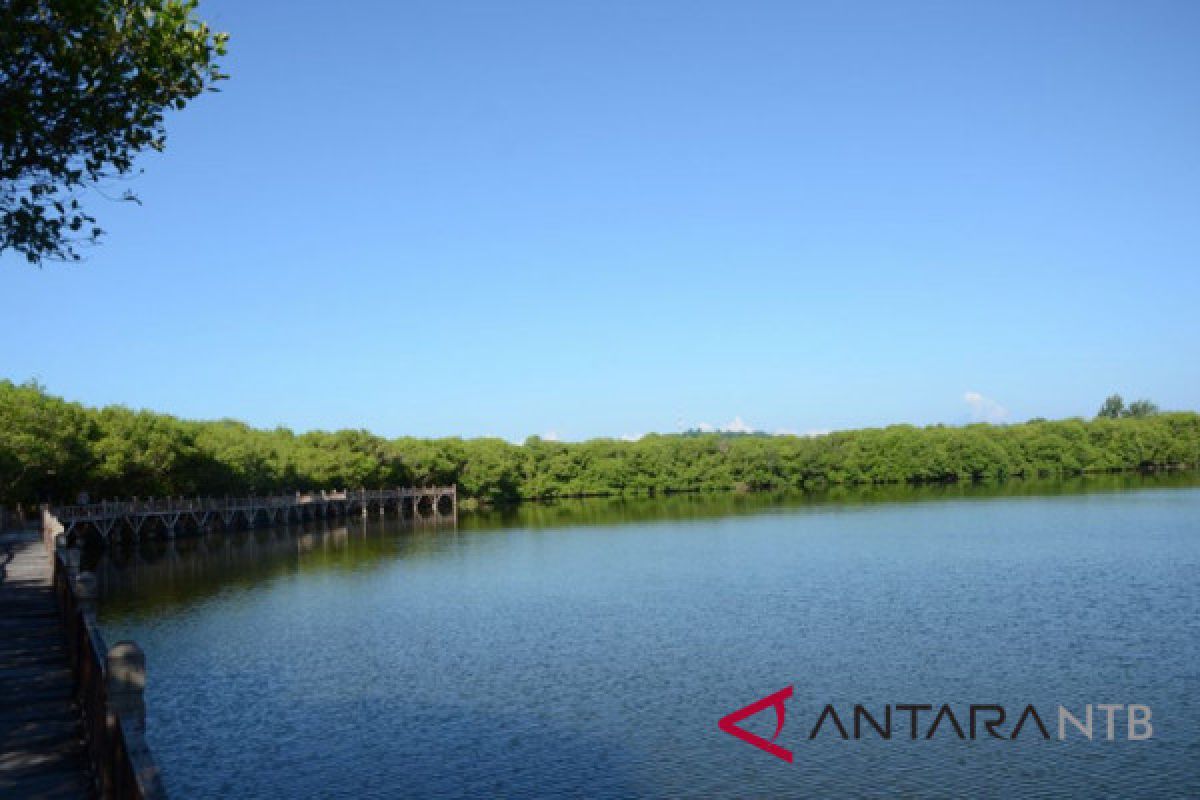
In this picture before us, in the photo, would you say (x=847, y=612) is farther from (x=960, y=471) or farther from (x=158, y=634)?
(x=960, y=471)

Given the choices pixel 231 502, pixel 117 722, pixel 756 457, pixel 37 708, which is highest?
pixel 756 457

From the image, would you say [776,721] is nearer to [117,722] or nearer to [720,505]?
[117,722]

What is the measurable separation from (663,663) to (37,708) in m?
14.0

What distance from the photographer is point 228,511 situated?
76.5 meters

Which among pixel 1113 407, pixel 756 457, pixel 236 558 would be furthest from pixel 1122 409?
pixel 236 558

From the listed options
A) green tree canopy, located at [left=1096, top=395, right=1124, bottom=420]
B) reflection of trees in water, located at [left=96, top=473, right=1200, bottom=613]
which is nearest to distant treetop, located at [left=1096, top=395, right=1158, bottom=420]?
green tree canopy, located at [left=1096, top=395, right=1124, bottom=420]

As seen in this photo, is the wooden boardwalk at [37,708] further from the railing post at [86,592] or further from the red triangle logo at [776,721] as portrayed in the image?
the red triangle logo at [776,721]

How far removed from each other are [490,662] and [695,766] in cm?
926

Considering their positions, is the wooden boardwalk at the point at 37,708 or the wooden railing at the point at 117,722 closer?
the wooden railing at the point at 117,722

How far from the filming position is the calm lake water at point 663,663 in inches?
612

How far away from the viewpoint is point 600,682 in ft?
69.7

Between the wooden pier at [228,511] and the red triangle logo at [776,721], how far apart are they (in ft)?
69.4

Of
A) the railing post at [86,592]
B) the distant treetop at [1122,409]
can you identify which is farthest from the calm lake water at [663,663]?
the distant treetop at [1122,409]

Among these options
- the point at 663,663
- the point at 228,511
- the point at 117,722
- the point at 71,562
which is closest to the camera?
the point at 117,722
